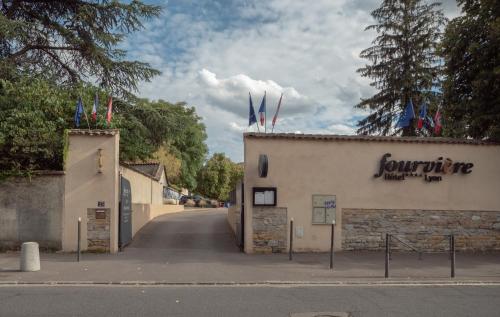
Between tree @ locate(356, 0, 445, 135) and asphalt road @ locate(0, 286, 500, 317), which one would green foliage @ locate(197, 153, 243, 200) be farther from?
asphalt road @ locate(0, 286, 500, 317)

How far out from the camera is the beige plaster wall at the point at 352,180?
1612 cm

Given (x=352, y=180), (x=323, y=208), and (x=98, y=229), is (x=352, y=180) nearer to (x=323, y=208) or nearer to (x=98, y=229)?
(x=323, y=208)

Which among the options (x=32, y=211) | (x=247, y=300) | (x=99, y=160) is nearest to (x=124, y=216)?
(x=99, y=160)

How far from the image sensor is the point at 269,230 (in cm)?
1589

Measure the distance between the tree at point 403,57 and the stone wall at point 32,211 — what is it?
66.2 feet

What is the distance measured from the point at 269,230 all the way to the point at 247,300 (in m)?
7.12

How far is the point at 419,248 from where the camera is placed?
16.4 metres

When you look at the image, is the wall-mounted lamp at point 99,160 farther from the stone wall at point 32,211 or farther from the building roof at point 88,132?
the stone wall at point 32,211

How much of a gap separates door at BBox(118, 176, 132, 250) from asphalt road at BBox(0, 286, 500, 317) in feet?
19.3

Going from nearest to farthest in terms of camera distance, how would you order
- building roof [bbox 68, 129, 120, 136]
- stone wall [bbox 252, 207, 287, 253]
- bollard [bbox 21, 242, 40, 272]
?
bollard [bbox 21, 242, 40, 272], building roof [bbox 68, 129, 120, 136], stone wall [bbox 252, 207, 287, 253]

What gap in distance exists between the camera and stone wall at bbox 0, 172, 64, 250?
15320 mm

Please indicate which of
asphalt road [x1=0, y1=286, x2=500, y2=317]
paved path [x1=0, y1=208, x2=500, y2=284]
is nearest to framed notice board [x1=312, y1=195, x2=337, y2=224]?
paved path [x1=0, y1=208, x2=500, y2=284]

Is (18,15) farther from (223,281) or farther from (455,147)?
(455,147)

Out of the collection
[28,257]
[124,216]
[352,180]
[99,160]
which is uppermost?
[99,160]
